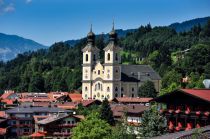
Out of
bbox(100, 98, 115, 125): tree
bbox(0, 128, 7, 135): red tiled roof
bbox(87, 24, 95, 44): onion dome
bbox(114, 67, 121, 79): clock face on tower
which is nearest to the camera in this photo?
bbox(100, 98, 115, 125): tree

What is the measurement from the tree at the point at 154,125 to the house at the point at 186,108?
1.28 feet

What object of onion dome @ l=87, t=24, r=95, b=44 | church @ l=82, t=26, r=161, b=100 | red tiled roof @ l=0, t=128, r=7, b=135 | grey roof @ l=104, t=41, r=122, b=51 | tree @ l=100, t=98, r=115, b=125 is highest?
onion dome @ l=87, t=24, r=95, b=44

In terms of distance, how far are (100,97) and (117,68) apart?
7020mm

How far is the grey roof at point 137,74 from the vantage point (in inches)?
4735

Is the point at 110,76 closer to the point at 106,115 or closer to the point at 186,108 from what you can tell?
the point at 106,115

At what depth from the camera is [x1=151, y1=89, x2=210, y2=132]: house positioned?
31.4 meters

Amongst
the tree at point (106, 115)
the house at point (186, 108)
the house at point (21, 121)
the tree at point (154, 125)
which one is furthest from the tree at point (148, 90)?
the house at point (186, 108)

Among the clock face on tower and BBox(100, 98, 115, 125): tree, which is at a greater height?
the clock face on tower

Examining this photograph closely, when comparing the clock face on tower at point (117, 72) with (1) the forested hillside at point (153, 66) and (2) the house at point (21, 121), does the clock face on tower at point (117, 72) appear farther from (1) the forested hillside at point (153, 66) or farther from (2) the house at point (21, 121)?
(2) the house at point (21, 121)

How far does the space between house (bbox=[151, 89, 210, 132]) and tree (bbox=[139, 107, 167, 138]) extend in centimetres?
39

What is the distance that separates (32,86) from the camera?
152625 millimetres

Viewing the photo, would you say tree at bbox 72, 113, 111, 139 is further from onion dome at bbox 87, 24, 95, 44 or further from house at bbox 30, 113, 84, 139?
onion dome at bbox 87, 24, 95, 44

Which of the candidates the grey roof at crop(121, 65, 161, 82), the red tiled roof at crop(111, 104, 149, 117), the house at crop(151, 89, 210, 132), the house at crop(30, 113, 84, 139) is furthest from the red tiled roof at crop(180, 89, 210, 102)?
the grey roof at crop(121, 65, 161, 82)

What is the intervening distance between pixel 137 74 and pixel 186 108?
291ft
